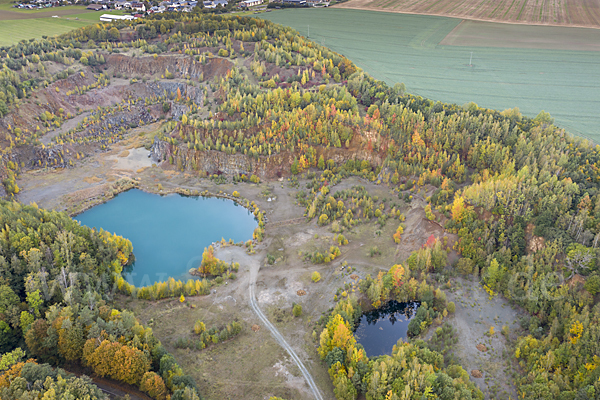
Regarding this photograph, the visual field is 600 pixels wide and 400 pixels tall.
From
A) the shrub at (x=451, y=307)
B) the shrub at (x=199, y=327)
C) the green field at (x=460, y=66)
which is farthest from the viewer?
the green field at (x=460, y=66)

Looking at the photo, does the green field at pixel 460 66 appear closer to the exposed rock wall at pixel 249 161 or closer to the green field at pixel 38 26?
the exposed rock wall at pixel 249 161

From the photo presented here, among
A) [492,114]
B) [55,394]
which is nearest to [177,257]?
[55,394]

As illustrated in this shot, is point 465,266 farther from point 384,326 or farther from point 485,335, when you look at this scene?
point 384,326

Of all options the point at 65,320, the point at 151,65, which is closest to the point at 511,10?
the point at 151,65

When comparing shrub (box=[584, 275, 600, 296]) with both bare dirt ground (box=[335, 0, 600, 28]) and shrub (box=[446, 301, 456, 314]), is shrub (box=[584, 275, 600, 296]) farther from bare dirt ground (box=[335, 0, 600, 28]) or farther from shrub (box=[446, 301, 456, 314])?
bare dirt ground (box=[335, 0, 600, 28])

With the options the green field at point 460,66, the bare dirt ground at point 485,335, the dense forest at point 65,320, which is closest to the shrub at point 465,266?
the bare dirt ground at point 485,335

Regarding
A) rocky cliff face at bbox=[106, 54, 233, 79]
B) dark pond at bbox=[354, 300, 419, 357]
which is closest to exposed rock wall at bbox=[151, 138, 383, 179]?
rocky cliff face at bbox=[106, 54, 233, 79]
